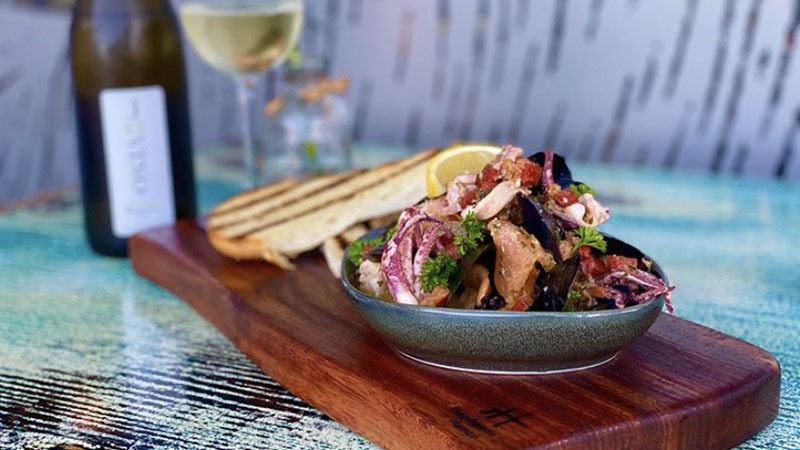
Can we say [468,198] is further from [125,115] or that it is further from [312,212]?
[125,115]

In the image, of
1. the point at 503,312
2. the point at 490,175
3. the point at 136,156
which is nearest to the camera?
the point at 503,312

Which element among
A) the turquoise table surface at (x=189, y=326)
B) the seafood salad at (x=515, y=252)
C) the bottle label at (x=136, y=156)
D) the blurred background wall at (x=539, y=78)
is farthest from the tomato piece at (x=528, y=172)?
the blurred background wall at (x=539, y=78)

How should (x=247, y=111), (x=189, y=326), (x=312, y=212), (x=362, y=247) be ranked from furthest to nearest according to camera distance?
1. (x=247, y=111)
2. (x=312, y=212)
3. (x=189, y=326)
4. (x=362, y=247)

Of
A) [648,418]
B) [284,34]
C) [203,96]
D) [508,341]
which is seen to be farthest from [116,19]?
[203,96]

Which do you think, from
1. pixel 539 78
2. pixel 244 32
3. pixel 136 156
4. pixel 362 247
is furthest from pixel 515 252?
pixel 539 78

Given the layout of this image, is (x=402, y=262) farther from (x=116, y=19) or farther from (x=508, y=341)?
(x=116, y=19)

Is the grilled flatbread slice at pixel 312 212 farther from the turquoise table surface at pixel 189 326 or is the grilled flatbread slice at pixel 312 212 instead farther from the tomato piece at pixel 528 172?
the tomato piece at pixel 528 172
